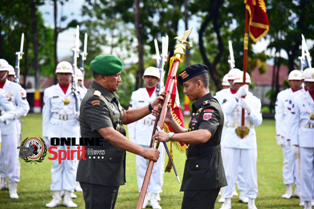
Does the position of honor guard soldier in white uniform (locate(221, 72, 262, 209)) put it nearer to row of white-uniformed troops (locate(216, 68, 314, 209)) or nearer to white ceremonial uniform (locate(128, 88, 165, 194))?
row of white-uniformed troops (locate(216, 68, 314, 209))

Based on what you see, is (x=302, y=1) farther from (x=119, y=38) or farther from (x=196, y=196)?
(x=196, y=196)

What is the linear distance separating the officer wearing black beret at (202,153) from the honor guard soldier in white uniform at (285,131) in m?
5.01

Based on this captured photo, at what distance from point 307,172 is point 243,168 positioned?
1.20m

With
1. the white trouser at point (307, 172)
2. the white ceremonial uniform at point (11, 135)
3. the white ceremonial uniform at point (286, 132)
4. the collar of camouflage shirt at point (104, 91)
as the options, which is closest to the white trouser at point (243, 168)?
the white trouser at point (307, 172)

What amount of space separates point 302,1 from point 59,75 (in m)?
28.4

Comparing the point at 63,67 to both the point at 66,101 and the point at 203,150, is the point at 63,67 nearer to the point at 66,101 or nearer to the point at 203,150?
the point at 66,101

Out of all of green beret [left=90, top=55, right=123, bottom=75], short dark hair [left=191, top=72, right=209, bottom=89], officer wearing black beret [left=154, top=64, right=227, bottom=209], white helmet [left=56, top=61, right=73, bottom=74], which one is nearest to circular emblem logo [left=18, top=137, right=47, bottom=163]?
white helmet [left=56, top=61, right=73, bottom=74]

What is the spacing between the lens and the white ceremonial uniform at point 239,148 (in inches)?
301

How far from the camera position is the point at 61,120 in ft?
26.3

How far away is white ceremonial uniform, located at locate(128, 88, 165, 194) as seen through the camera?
26.6ft

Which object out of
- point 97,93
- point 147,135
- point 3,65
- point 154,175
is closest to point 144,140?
point 147,135

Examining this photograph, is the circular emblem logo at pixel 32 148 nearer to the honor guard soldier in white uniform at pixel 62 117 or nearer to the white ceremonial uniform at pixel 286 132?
the honor guard soldier in white uniform at pixel 62 117

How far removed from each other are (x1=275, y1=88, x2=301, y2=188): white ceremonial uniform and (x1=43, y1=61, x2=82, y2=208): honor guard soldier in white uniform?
15.5ft

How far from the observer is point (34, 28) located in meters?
34.5
